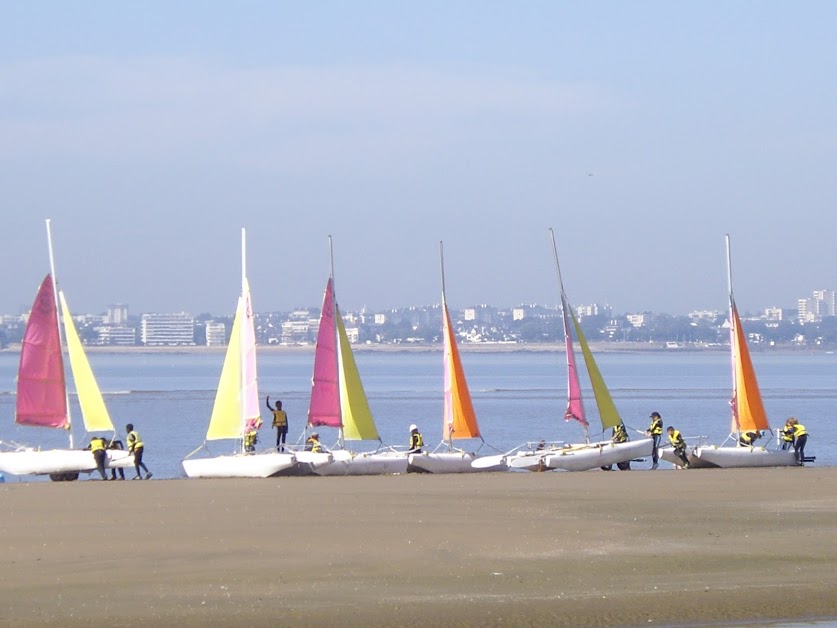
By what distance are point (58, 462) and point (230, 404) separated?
12.6 ft

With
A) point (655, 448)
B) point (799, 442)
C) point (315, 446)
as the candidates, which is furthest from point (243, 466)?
point (799, 442)

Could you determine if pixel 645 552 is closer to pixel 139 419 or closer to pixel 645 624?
pixel 645 624

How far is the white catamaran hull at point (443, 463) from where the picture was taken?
1074 inches

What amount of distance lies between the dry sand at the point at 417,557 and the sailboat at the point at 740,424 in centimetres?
665

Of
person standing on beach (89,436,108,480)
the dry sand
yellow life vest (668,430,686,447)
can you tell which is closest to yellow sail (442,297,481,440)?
yellow life vest (668,430,686,447)

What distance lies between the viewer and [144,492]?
22.0m

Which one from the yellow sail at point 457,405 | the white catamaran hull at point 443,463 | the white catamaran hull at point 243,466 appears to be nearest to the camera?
the white catamaran hull at point 243,466

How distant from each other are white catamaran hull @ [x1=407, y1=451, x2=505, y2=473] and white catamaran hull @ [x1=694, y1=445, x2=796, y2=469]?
162 inches

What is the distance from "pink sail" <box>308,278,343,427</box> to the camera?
2945 cm

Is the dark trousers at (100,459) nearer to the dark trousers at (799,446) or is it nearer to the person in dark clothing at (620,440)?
the person in dark clothing at (620,440)

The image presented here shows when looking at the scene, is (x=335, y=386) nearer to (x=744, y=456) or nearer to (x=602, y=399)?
(x=602, y=399)

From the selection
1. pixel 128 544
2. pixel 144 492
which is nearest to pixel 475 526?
pixel 128 544

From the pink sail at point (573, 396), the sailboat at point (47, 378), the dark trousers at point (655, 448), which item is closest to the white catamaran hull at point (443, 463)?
the dark trousers at point (655, 448)

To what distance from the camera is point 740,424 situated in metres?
31.8
